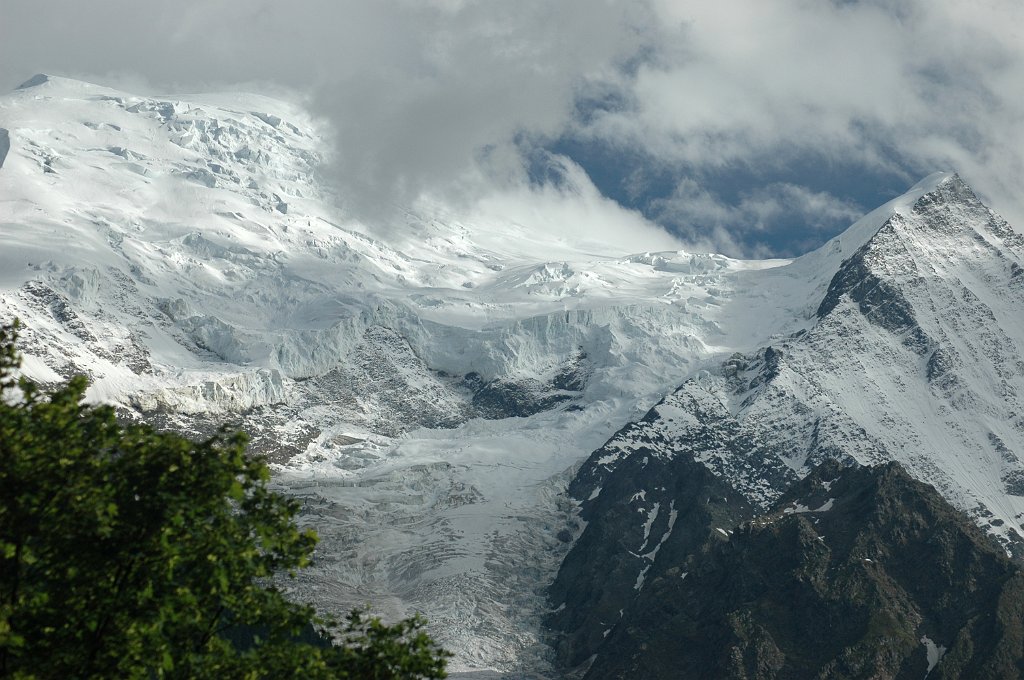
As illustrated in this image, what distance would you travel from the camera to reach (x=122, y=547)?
3769 cm

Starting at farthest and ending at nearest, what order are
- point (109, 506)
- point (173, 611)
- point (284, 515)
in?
1. point (284, 515)
2. point (173, 611)
3. point (109, 506)

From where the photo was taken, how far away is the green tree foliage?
120 feet

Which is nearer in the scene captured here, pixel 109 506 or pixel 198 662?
pixel 109 506

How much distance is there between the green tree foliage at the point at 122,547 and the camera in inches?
1439

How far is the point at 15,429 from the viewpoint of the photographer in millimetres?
36781

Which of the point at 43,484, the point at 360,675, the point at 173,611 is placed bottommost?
the point at 360,675

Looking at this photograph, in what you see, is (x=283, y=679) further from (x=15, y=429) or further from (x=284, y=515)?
(x=15, y=429)

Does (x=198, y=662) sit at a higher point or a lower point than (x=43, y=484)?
lower

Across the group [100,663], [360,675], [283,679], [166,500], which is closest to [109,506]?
[166,500]

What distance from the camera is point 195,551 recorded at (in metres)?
39.0

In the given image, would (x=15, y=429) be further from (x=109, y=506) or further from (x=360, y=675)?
(x=360, y=675)

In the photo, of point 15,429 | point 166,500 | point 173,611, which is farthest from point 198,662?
point 15,429

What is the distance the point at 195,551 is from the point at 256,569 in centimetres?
226

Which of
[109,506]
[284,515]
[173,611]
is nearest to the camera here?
[109,506]
